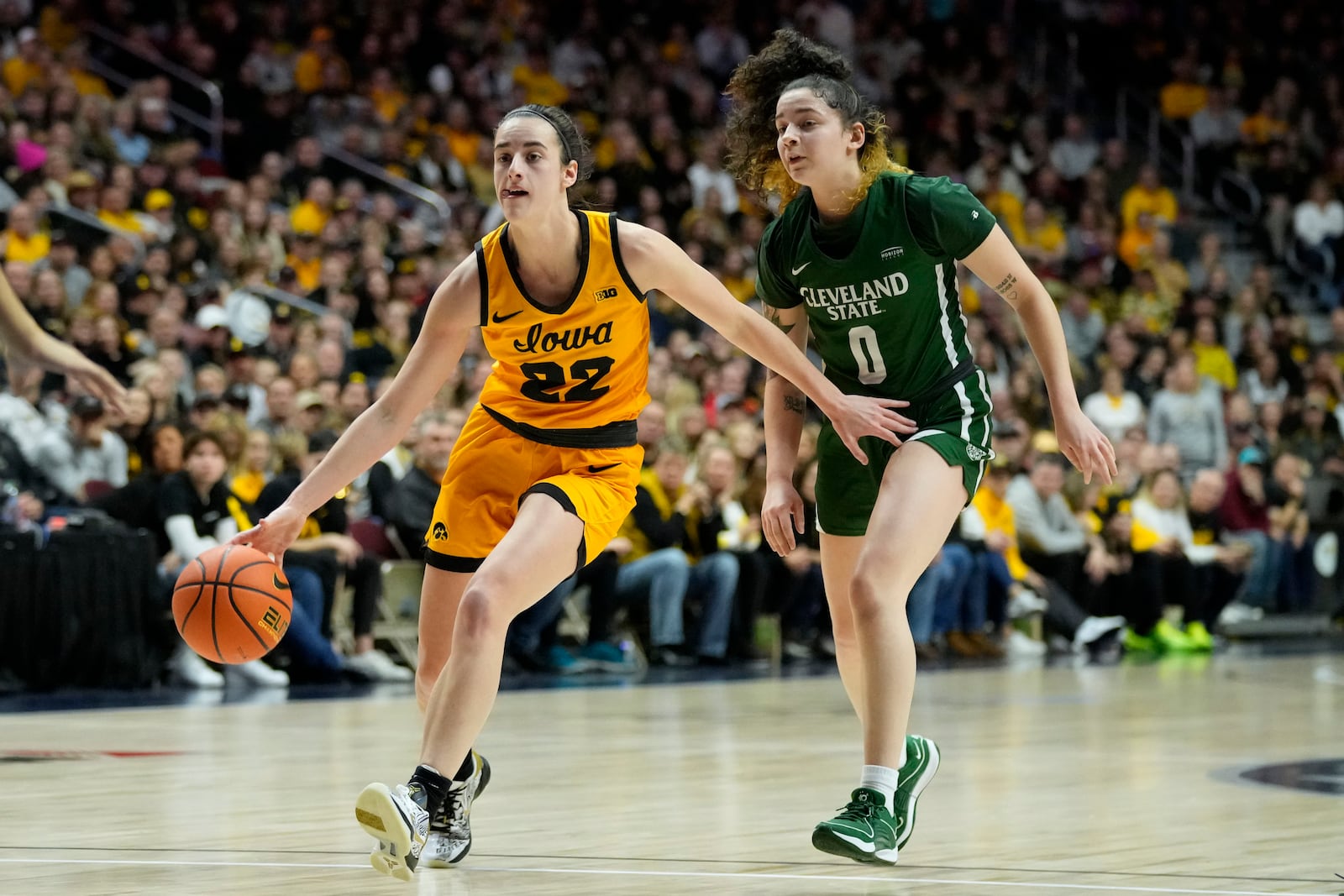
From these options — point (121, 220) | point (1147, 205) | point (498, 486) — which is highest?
point (1147, 205)

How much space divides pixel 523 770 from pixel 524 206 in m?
2.56

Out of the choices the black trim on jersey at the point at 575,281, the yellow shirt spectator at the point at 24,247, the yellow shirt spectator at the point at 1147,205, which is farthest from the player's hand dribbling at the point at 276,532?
the yellow shirt spectator at the point at 1147,205

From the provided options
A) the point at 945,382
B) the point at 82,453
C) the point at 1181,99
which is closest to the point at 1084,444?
the point at 945,382

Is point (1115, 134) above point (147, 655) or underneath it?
above

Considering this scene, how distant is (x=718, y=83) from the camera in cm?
1886

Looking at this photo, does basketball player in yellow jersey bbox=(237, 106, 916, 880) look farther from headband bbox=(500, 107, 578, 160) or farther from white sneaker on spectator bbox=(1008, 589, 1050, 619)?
white sneaker on spectator bbox=(1008, 589, 1050, 619)

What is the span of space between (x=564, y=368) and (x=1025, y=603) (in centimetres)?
896

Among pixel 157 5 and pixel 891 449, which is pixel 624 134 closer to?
pixel 157 5

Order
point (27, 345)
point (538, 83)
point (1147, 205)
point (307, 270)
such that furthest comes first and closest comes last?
point (1147, 205) < point (538, 83) < point (307, 270) < point (27, 345)

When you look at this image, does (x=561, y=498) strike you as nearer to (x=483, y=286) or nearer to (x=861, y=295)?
(x=483, y=286)

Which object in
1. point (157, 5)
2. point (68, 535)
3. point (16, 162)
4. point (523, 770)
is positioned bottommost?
point (523, 770)

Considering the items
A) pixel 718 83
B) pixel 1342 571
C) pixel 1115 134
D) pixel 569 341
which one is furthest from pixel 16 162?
pixel 1115 134

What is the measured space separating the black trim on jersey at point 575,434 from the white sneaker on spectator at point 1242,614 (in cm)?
1114

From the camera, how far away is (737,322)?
471cm
